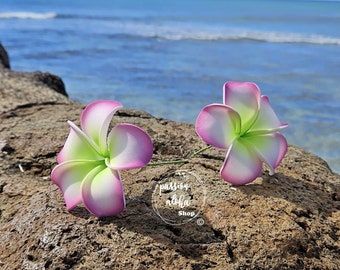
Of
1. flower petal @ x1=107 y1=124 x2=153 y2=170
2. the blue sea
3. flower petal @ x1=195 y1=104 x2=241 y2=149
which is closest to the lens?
flower petal @ x1=107 y1=124 x2=153 y2=170

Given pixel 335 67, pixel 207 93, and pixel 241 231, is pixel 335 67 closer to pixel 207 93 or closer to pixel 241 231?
pixel 207 93

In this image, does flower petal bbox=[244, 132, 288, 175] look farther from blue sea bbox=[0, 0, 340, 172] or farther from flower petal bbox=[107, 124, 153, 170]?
blue sea bbox=[0, 0, 340, 172]

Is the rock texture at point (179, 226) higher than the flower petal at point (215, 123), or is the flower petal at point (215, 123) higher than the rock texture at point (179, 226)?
the flower petal at point (215, 123)

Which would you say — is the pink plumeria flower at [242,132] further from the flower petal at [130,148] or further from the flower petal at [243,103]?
the flower petal at [130,148]

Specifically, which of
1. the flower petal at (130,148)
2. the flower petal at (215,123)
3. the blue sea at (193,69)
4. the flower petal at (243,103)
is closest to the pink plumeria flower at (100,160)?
the flower petal at (130,148)

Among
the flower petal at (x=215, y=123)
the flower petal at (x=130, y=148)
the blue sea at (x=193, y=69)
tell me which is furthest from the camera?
the blue sea at (x=193, y=69)

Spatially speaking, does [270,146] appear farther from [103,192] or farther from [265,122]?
[103,192]

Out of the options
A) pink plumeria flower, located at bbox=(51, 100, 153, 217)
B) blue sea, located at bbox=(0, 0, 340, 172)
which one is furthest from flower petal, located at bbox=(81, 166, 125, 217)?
blue sea, located at bbox=(0, 0, 340, 172)
